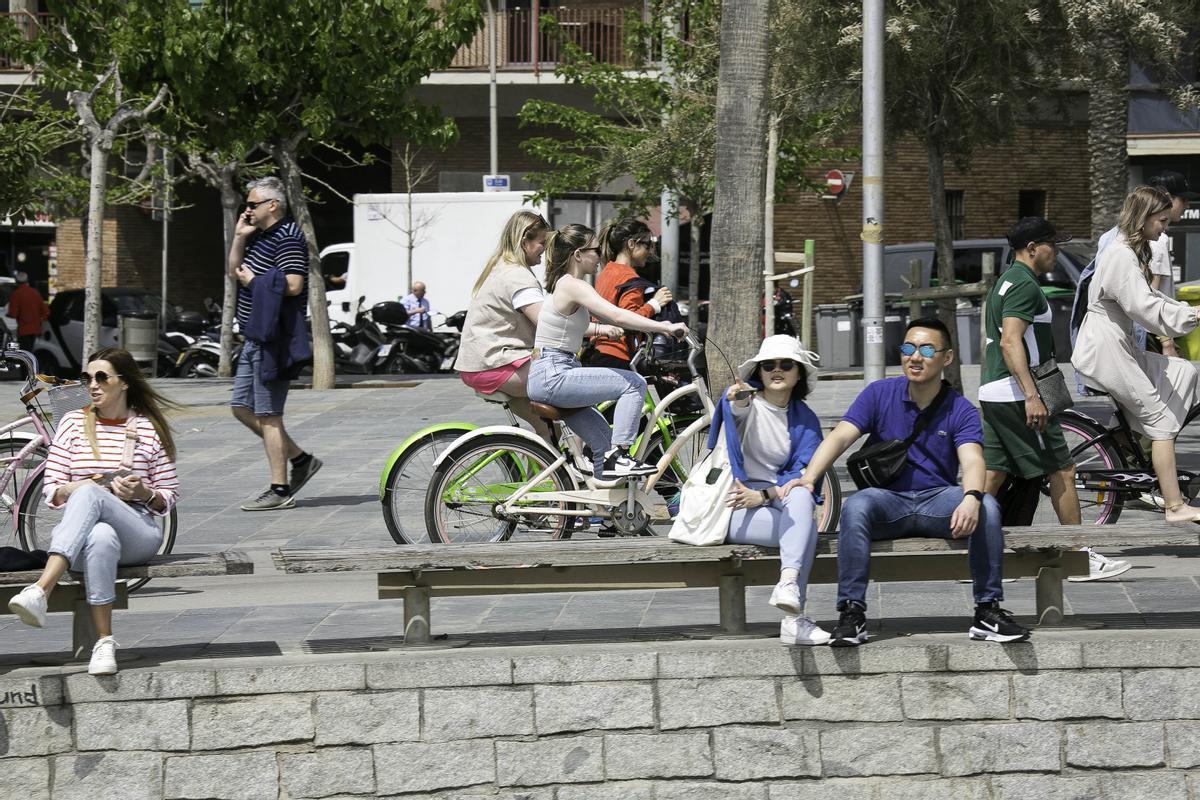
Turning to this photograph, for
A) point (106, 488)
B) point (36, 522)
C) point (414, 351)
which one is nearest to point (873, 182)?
point (36, 522)

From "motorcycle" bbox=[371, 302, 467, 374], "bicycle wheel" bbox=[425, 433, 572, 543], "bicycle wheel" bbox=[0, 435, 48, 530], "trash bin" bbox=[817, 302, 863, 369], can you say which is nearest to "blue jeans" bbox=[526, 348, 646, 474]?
"bicycle wheel" bbox=[425, 433, 572, 543]

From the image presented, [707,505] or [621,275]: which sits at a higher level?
[621,275]

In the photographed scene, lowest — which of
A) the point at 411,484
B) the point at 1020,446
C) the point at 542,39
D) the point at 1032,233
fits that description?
the point at 411,484

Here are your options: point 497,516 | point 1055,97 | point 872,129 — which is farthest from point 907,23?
point 497,516

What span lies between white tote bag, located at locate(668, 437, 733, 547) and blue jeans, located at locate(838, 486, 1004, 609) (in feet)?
1.33

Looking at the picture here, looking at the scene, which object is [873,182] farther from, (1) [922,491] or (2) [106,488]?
(2) [106,488]

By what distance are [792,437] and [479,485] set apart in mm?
2302

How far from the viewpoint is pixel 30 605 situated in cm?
541

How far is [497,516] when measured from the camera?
306 inches

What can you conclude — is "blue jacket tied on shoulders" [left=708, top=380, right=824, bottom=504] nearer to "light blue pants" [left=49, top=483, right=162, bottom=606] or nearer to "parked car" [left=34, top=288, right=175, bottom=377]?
"light blue pants" [left=49, top=483, right=162, bottom=606]

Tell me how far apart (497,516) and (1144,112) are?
26.4 metres

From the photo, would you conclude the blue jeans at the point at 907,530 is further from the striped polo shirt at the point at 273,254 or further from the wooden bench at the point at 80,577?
the striped polo shirt at the point at 273,254

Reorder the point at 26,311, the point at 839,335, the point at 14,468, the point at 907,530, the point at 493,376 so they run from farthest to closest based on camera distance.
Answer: the point at 26,311 < the point at 839,335 < the point at 14,468 < the point at 493,376 < the point at 907,530

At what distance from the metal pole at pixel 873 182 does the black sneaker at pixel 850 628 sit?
282 inches
